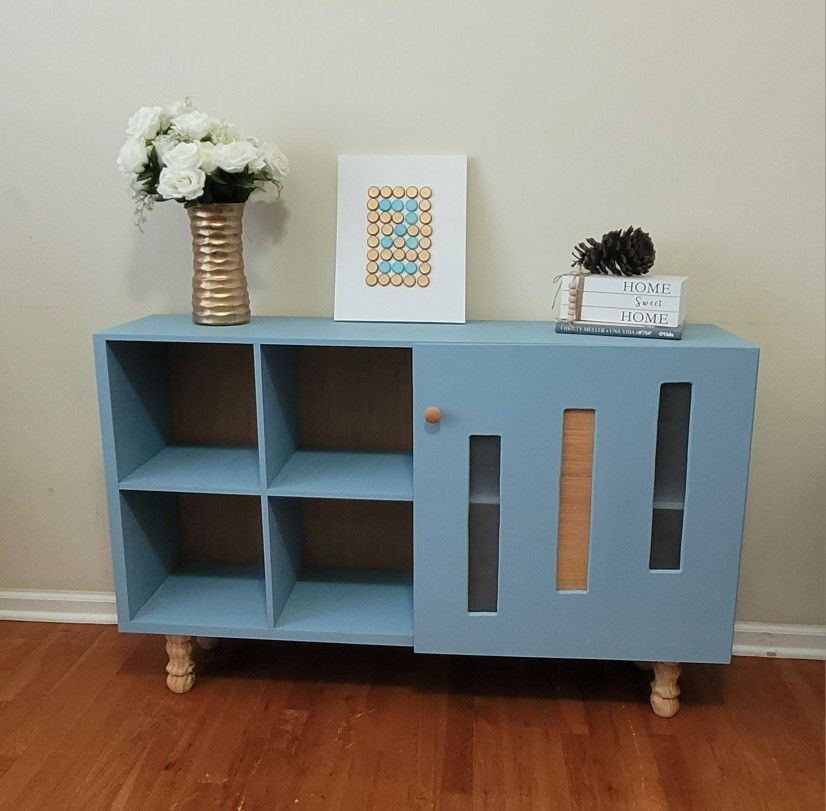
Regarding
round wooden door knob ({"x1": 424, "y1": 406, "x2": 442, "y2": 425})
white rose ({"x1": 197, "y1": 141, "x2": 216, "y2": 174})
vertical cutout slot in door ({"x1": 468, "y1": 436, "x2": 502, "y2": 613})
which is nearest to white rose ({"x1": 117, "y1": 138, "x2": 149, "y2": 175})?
white rose ({"x1": 197, "y1": 141, "x2": 216, "y2": 174})

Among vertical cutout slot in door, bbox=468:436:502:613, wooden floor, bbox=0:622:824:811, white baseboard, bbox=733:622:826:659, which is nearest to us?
wooden floor, bbox=0:622:824:811

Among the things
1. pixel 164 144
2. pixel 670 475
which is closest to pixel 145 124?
pixel 164 144

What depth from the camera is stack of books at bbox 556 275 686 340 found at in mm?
1595

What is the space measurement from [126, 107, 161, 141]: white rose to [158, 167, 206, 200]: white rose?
10 centimetres

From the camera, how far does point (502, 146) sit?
1.82 meters

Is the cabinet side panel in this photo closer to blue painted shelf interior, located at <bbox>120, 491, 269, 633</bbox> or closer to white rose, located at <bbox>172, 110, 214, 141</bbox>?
blue painted shelf interior, located at <bbox>120, 491, 269, 633</bbox>

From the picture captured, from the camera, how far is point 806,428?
75.2 inches

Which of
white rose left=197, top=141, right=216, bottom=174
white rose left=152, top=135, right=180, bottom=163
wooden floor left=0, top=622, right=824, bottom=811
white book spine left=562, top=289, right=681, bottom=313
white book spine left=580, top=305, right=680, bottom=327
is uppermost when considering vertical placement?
white rose left=152, top=135, right=180, bottom=163

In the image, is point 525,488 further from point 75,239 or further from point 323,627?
point 75,239

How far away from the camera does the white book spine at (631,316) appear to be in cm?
160

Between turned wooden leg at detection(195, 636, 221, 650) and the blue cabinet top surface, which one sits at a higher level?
the blue cabinet top surface

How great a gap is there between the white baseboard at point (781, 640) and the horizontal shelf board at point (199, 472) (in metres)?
1.25

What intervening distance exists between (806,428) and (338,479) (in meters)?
1.11

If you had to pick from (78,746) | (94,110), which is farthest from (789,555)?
(94,110)
